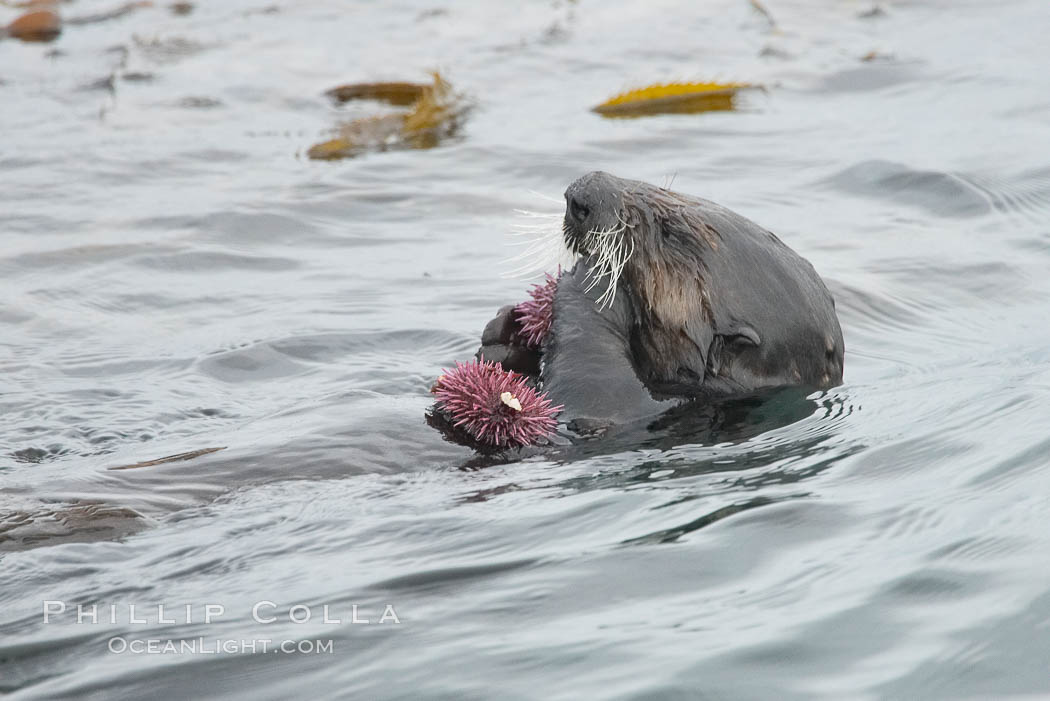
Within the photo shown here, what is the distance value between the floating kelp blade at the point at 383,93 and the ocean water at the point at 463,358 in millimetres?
205

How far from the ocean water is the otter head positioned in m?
0.51

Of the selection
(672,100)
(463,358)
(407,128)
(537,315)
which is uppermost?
(672,100)

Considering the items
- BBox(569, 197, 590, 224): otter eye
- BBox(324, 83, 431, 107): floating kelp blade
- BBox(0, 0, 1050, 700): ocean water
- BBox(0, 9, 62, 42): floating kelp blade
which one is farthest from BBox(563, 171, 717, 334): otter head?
BBox(0, 9, 62, 42): floating kelp blade

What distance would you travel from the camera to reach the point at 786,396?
485 centimetres

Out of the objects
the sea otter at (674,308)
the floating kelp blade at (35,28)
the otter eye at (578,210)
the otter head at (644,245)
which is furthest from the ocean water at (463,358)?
the otter eye at (578,210)

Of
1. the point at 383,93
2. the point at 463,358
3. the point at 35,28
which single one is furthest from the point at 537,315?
the point at 35,28

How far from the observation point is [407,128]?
1029cm

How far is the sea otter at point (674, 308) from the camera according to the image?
4668 mm

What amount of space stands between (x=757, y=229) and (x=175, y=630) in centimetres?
262

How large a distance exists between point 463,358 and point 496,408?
1.85 meters

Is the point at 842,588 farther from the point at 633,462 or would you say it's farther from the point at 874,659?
the point at 633,462

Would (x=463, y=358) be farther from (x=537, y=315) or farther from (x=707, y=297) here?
(x=707, y=297)

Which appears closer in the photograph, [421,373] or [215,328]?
[421,373]

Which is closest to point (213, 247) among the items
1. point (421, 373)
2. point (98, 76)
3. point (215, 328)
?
point (215, 328)
